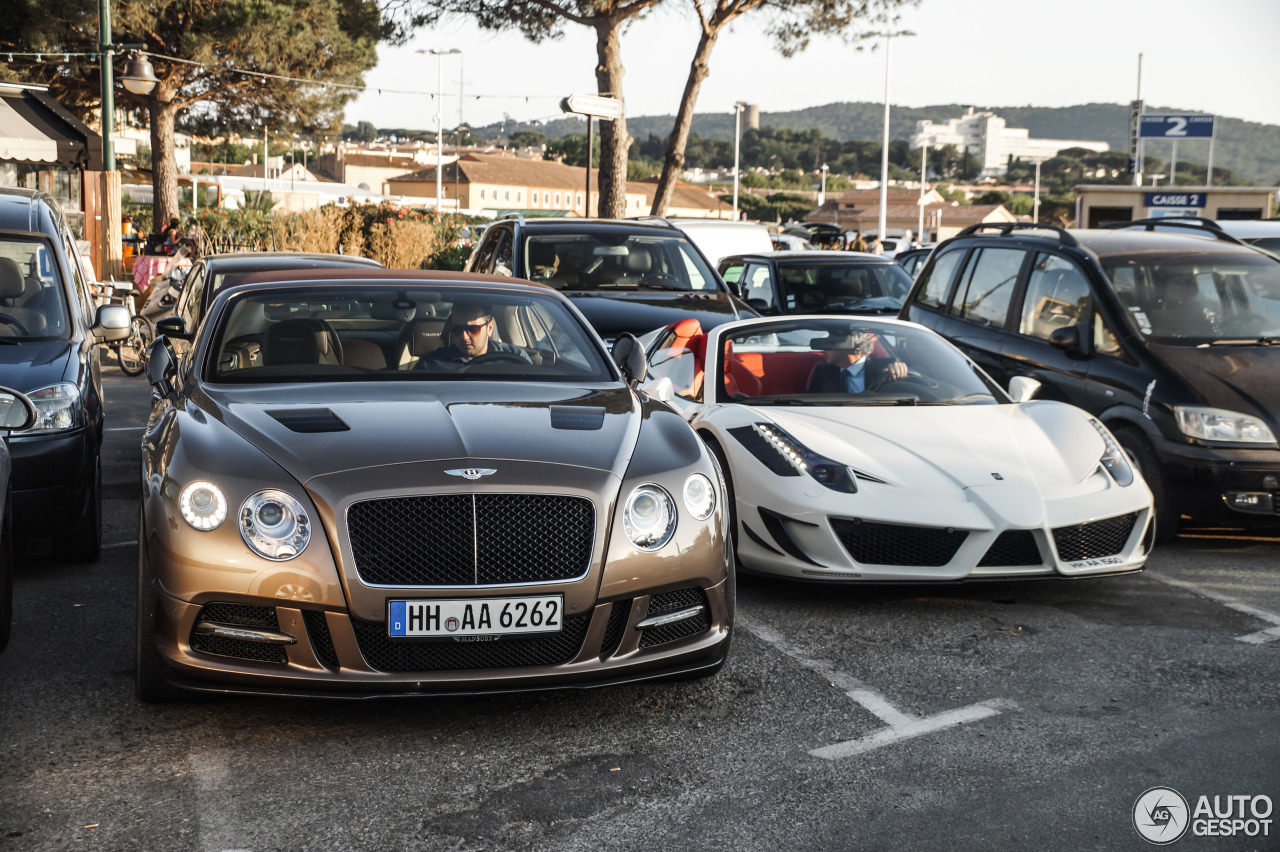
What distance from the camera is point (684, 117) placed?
25.0 m

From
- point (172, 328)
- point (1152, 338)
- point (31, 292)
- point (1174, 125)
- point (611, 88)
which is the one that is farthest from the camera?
point (1174, 125)

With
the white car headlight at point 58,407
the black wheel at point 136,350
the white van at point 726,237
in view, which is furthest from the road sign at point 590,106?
the white car headlight at point 58,407

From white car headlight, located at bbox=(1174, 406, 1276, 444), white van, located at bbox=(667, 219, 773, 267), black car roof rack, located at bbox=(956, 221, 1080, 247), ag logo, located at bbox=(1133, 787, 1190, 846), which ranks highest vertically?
black car roof rack, located at bbox=(956, 221, 1080, 247)

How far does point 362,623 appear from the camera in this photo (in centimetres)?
378

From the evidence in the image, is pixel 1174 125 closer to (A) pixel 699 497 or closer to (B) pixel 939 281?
(B) pixel 939 281

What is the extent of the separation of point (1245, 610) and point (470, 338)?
11.7 feet

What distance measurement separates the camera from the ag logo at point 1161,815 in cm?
336

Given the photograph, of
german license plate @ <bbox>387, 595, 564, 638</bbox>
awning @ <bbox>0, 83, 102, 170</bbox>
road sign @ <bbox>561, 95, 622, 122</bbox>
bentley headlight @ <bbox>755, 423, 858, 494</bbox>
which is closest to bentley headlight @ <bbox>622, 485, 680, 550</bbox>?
german license plate @ <bbox>387, 595, 564, 638</bbox>

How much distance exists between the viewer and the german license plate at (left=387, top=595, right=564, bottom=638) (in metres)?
3.78

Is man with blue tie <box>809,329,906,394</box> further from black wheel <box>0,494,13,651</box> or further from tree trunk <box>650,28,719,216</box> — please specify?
tree trunk <box>650,28,719,216</box>

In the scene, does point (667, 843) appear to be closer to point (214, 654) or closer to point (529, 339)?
point (214, 654)

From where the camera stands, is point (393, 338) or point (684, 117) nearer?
point (393, 338)

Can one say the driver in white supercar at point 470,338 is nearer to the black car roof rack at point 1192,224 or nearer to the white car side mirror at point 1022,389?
the white car side mirror at point 1022,389

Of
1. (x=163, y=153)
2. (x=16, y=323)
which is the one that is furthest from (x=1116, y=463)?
(x=163, y=153)
